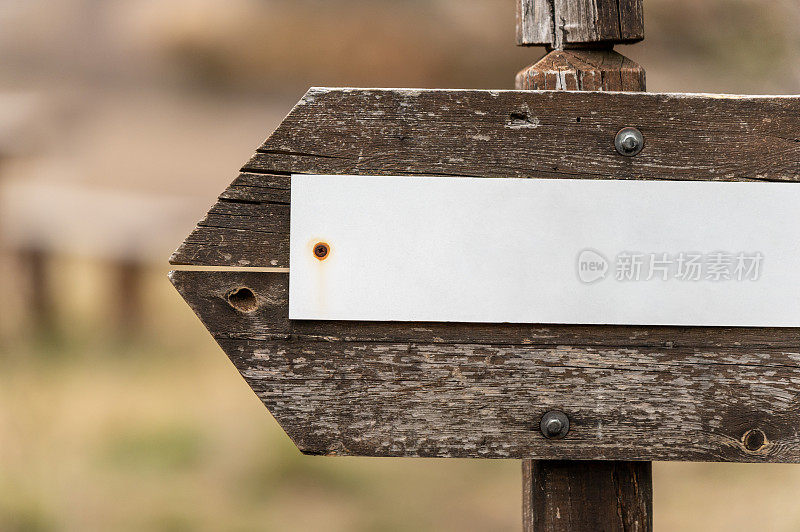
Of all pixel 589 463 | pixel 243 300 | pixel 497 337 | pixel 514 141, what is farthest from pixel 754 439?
pixel 243 300

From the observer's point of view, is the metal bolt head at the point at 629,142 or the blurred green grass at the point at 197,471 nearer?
the metal bolt head at the point at 629,142

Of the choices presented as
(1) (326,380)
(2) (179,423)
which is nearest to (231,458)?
(2) (179,423)

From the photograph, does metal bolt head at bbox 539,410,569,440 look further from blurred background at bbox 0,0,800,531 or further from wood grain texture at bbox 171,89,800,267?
blurred background at bbox 0,0,800,531

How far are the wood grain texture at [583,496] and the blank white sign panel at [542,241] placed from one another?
0.21m

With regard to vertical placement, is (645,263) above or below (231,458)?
above

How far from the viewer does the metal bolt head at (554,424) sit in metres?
0.77

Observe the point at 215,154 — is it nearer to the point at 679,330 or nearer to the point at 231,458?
the point at 231,458

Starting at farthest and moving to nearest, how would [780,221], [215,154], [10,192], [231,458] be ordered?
[215,154], [10,192], [231,458], [780,221]

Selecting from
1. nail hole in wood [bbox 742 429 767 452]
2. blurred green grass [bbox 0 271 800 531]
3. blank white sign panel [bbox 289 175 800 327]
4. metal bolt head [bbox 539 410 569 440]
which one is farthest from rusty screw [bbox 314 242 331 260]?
blurred green grass [bbox 0 271 800 531]

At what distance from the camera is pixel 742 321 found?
0.76 meters

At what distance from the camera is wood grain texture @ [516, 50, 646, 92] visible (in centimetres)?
85

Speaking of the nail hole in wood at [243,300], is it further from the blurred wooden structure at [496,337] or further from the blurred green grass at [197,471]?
the blurred green grass at [197,471]

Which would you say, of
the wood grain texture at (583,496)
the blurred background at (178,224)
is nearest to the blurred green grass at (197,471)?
the blurred background at (178,224)

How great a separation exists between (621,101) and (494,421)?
14.1 inches
